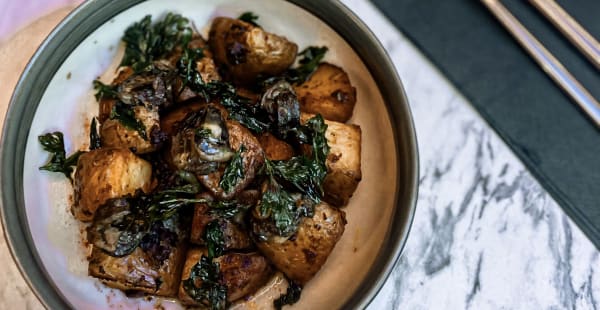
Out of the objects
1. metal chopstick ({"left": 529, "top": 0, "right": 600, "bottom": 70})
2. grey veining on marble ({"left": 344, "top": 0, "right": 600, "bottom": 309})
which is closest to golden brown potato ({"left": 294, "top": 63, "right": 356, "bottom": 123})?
grey veining on marble ({"left": 344, "top": 0, "right": 600, "bottom": 309})

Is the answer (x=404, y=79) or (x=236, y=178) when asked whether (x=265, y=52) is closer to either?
(x=236, y=178)

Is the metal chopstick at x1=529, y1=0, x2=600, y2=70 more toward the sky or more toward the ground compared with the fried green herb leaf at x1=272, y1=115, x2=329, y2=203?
more toward the sky

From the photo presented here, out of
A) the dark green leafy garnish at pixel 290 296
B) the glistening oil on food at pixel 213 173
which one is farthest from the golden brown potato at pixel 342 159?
the dark green leafy garnish at pixel 290 296

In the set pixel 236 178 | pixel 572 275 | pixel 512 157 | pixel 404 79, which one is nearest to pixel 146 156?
pixel 236 178

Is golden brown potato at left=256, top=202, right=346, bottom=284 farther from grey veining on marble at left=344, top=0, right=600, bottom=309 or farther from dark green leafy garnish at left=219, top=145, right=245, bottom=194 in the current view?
grey veining on marble at left=344, top=0, right=600, bottom=309

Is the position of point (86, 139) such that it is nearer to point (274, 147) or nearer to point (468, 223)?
point (274, 147)

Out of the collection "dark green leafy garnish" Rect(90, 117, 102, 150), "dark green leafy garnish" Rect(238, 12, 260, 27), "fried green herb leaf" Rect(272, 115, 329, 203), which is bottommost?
"fried green herb leaf" Rect(272, 115, 329, 203)
